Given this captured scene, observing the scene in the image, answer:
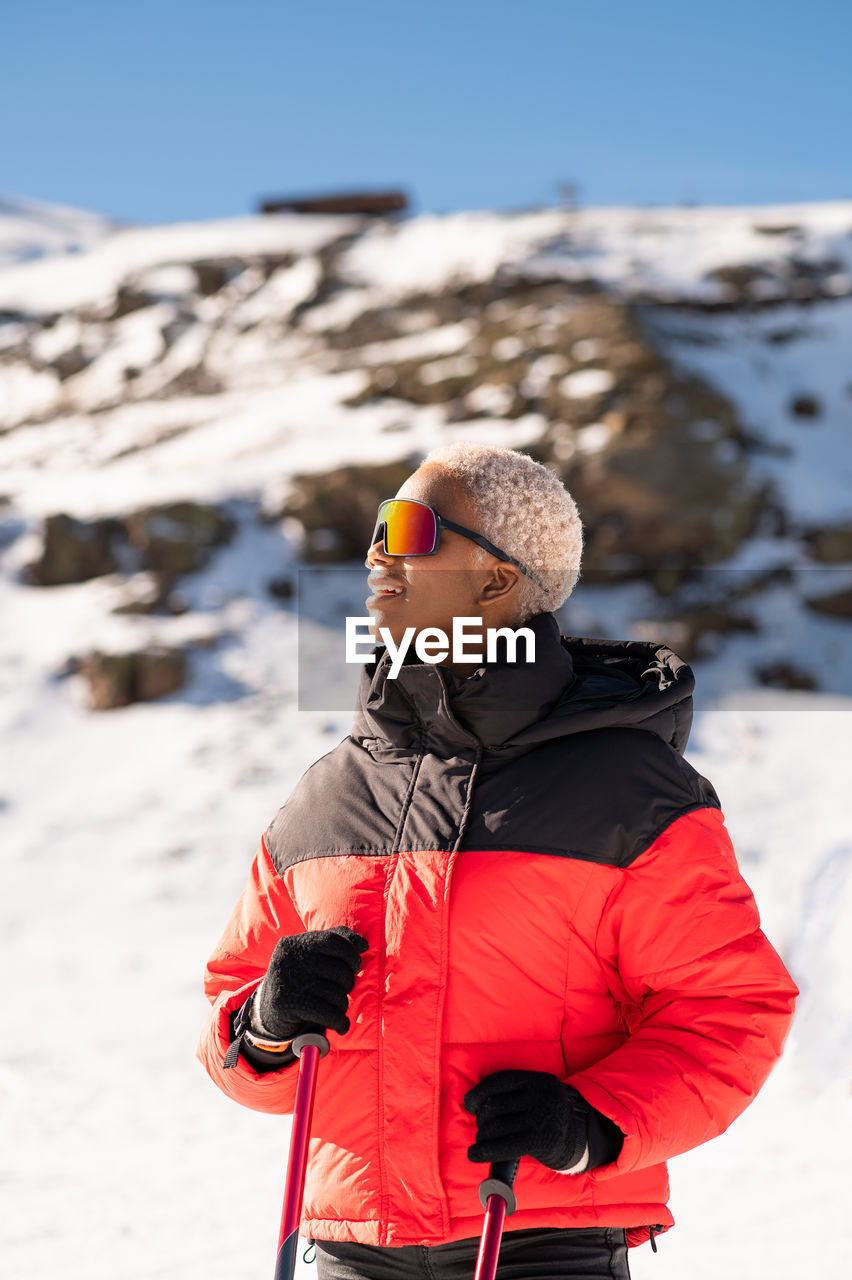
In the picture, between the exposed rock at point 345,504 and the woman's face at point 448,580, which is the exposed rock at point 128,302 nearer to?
the exposed rock at point 345,504

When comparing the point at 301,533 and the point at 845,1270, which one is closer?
the point at 845,1270

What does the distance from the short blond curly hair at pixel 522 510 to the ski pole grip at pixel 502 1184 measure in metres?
0.83

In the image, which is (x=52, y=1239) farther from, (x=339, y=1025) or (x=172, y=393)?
(x=172, y=393)

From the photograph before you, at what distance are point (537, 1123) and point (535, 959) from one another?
0.75 feet

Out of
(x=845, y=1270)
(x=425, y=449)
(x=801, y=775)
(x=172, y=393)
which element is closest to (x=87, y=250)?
(x=172, y=393)

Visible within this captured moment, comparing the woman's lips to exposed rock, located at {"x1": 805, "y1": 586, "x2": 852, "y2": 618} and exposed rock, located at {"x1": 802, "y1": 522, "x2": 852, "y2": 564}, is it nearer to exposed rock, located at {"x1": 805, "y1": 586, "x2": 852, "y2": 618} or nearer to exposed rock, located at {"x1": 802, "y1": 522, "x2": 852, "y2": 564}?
exposed rock, located at {"x1": 805, "y1": 586, "x2": 852, "y2": 618}

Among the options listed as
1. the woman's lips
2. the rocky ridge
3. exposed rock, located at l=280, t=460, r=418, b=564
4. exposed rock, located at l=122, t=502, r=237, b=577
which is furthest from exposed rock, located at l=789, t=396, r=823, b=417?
the woman's lips

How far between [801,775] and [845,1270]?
5.80m

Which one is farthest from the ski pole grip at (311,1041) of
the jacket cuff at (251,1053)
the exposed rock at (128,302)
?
Result: the exposed rock at (128,302)

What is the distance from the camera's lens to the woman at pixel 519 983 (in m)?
1.50

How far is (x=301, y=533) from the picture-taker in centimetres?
1277

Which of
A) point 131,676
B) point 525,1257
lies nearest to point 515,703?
point 525,1257

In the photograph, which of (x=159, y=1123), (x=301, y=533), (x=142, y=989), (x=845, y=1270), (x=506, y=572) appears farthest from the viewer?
(x=301, y=533)

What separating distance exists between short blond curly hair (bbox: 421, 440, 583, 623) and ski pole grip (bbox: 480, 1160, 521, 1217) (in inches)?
32.7
